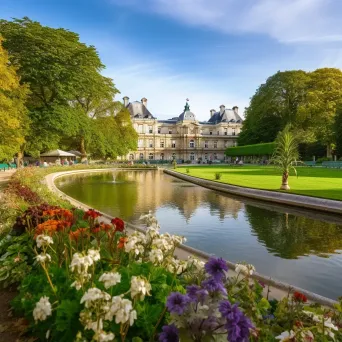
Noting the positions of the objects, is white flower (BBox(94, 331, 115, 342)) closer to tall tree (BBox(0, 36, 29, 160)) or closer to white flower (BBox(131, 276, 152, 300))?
white flower (BBox(131, 276, 152, 300))

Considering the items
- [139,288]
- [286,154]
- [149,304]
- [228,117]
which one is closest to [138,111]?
[228,117]

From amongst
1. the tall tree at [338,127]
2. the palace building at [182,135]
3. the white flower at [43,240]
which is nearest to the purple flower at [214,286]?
the white flower at [43,240]

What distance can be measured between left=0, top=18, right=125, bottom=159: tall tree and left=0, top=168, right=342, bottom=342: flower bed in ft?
92.7

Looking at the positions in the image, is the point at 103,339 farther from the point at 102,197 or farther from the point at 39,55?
the point at 39,55

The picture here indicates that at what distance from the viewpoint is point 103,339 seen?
74.5 inches

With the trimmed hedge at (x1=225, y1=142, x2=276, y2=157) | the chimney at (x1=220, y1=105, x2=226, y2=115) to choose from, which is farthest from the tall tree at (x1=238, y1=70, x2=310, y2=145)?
the chimney at (x1=220, y1=105, x2=226, y2=115)

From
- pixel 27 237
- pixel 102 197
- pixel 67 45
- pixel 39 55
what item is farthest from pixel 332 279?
pixel 67 45

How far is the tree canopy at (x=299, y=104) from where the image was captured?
154ft

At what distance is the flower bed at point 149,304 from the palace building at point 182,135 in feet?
268

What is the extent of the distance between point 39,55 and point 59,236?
29597 mm

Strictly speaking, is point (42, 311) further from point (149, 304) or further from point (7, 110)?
point (7, 110)

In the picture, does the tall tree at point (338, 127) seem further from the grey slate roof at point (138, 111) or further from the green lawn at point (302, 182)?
the grey slate roof at point (138, 111)

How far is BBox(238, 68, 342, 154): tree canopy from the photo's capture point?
4697 cm

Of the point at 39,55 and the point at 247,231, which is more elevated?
the point at 39,55
